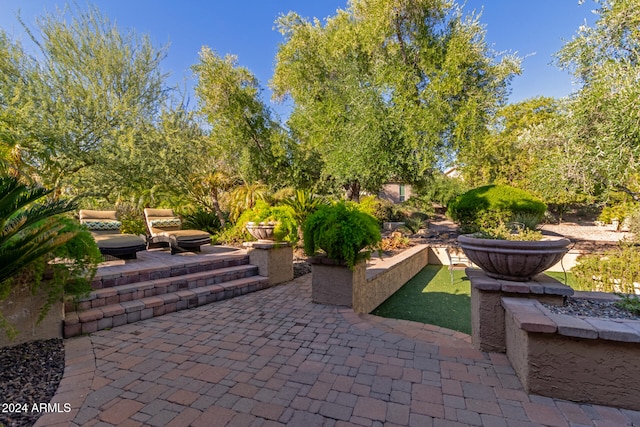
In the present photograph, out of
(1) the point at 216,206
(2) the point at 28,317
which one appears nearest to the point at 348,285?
(2) the point at 28,317

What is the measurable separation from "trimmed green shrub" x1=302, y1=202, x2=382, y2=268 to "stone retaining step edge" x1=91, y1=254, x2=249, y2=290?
2.10m

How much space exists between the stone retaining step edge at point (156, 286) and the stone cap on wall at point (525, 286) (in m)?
4.07

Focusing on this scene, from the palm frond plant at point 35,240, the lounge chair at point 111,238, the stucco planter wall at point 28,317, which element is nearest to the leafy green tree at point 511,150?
the lounge chair at point 111,238

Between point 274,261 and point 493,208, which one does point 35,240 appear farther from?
point 493,208

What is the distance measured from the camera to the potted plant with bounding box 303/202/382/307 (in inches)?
165

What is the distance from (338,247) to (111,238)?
14.3ft

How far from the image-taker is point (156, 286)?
4383mm

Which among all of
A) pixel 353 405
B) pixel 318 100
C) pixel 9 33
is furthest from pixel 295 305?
pixel 9 33

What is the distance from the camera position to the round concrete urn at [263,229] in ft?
18.9

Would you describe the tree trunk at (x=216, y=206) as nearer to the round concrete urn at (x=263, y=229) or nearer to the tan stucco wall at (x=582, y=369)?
the round concrete urn at (x=263, y=229)

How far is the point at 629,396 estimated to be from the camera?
1985 mm

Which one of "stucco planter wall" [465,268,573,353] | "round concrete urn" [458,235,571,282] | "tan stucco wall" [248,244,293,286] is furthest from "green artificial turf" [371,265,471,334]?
"tan stucco wall" [248,244,293,286]

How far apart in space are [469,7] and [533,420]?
1092 centimetres

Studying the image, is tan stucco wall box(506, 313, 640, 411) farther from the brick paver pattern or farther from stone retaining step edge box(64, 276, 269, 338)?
stone retaining step edge box(64, 276, 269, 338)
